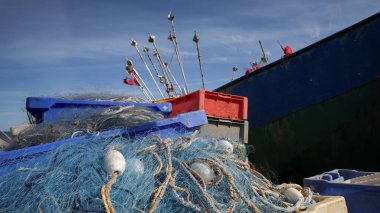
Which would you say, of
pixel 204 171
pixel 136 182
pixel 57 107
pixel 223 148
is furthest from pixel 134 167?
pixel 57 107

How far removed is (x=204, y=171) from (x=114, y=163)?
53 centimetres

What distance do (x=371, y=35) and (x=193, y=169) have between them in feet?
13.5

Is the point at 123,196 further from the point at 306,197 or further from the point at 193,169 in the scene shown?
the point at 306,197

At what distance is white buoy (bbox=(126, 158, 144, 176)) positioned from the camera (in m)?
1.83

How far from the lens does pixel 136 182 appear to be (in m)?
1.78

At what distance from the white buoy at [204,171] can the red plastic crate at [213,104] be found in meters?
2.11

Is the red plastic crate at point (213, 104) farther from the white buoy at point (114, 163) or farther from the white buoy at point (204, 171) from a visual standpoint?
the white buoy at point (114, 163)

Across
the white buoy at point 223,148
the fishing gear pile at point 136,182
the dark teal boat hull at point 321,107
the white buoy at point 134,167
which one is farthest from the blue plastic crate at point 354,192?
the dark teal boat hull at point 321,107

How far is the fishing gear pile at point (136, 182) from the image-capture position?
1699 mm

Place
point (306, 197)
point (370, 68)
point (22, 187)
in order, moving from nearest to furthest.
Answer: point (22, 187) < point (306, 197) < point (370, 68)

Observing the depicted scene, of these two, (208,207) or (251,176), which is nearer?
(208,207)

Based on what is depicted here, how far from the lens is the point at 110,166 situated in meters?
1.73

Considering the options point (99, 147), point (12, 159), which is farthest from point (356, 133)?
point (12, 159)

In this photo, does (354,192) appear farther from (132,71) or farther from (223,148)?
(132,71)
